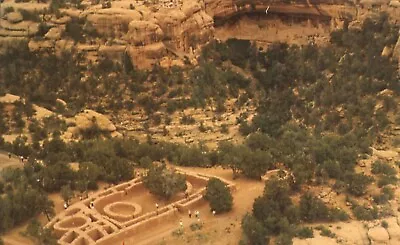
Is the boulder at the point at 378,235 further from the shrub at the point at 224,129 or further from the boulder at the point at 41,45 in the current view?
the boulder at the point at 41,45

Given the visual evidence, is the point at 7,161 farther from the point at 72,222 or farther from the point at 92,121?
the point at 72,222

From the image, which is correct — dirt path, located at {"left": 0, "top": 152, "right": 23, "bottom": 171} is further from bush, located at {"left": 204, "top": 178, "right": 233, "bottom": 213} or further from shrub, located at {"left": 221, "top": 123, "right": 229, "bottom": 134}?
shrub, located at {"left": 221, "top": 123, "right": 229, "bottom": 134}

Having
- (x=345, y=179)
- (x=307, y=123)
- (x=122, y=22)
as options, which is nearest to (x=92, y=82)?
(x=122, y=22)

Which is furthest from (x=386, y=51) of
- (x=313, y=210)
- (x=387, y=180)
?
(x=313, y=210)

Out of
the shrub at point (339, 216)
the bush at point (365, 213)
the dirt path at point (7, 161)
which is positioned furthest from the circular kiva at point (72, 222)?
the bush at point (365, 213)

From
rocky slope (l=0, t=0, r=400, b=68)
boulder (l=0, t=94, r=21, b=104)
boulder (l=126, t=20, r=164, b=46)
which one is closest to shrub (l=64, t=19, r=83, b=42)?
rocky slope (l=0, t=0, r=400, b=68)

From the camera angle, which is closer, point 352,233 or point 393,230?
point 393,230
